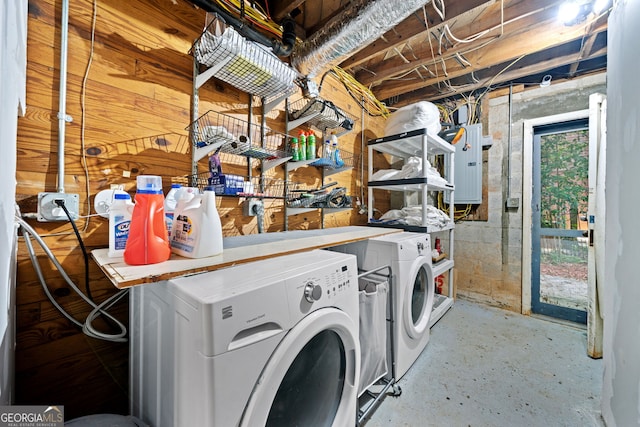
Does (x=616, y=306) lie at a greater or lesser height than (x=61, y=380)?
greater

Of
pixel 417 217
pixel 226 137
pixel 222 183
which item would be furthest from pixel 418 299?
pixel 226 137

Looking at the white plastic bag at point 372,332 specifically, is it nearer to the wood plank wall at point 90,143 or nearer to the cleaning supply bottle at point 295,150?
the cleaning supply bottle at point 295,150

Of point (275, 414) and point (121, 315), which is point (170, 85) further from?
point (275, 414)

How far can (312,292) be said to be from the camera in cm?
76

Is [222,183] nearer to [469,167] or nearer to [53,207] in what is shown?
[53,207]

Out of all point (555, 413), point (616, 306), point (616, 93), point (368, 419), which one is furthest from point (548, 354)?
point (616, 93)

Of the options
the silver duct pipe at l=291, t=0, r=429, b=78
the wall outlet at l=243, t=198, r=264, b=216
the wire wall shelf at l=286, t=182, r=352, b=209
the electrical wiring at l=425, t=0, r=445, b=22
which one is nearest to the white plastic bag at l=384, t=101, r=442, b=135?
the electrical wiring at l=425, t=0, r=445, b=22

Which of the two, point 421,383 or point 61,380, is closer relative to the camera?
point 61,380

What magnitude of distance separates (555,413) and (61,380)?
2.38 metres

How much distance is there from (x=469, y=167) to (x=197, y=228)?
287cm

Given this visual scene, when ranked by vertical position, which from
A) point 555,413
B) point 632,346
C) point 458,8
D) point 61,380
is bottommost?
point 555,413

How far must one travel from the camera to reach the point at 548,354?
1.81 m

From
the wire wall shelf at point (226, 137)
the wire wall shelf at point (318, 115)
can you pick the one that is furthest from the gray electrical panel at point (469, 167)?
the wire wall shelf at point (226, 137)

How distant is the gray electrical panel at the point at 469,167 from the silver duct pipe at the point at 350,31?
1711 millimetres
